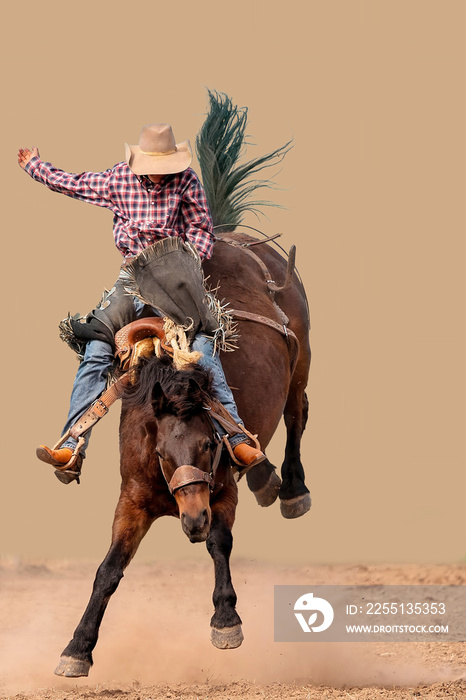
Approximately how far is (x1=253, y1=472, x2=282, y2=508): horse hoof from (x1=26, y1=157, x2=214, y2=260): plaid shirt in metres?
2.33

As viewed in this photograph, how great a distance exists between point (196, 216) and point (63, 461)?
2.02m

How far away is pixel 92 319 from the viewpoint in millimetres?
7457

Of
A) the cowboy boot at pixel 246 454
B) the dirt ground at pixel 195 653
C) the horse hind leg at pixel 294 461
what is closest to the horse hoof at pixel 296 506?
the horse hind leg at pixel 294 461

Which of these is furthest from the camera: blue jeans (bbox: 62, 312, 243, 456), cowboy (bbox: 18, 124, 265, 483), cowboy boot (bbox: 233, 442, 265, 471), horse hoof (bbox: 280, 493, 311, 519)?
horse hoof (bbox: 280, 493, 311, 519)

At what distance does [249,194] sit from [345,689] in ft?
14.2

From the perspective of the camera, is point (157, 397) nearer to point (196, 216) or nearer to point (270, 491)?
point (196, 216)

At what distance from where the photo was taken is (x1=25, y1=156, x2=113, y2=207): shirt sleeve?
800cm

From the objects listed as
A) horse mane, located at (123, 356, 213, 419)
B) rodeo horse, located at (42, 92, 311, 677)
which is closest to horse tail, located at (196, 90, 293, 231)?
rodeo horse, located at (42, 92, 311, 677)

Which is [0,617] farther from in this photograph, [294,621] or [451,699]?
[451,699]

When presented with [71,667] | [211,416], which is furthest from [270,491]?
[71,667]

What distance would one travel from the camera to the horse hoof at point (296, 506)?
31.6 ft

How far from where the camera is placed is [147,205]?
7.76 m

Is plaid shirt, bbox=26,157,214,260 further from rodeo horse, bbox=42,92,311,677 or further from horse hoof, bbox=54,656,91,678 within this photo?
horse hoof, bbox=54,656,91,678

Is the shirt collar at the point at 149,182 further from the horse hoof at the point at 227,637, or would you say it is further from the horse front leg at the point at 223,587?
the horse hoof at the point at 227,637
